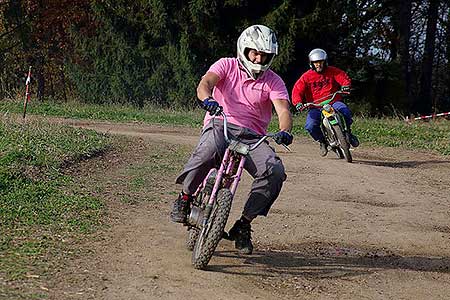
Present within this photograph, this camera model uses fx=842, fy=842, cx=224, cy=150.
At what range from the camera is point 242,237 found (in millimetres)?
6859

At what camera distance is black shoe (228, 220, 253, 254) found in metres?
6.84

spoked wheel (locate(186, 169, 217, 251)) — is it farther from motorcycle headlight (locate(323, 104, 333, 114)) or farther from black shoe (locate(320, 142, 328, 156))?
black shoe (locate(320, 142, 328, 156))

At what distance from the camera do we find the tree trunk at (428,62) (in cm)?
3816

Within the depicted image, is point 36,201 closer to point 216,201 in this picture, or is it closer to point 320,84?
point 216,201

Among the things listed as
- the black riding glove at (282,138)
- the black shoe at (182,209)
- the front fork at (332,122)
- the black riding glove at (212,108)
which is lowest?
the front fork at (332,122)

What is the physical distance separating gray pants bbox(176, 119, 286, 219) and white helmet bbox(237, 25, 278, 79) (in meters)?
0.50

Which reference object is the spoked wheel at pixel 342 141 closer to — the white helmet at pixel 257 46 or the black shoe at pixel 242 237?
the white helmet at pixel 257 46

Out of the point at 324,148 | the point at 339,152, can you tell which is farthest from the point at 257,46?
the point at 324,148

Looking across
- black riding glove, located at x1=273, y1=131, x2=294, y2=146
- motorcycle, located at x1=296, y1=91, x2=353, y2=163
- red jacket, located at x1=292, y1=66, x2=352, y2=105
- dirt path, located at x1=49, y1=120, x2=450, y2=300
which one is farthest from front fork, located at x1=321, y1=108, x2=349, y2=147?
black riding glove, located at x1=273, y1=131, x2=294, y2=146

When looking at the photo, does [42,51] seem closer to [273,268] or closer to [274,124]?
[274,124]

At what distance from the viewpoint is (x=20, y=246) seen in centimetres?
660

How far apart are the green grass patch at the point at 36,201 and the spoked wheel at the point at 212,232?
113 cm

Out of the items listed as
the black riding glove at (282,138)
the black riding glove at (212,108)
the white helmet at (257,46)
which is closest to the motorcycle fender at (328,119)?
the white helmet at (257,46)

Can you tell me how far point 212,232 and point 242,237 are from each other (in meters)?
0.66
